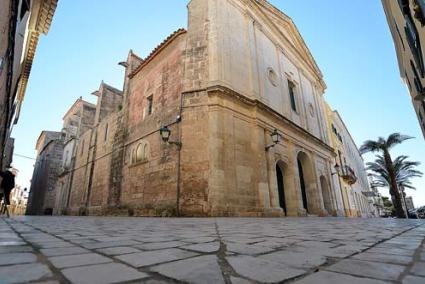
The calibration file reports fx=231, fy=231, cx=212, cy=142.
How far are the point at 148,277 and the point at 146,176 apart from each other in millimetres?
9622

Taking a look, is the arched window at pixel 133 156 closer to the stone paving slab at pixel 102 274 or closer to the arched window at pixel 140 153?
the arched window at pixel 140 153

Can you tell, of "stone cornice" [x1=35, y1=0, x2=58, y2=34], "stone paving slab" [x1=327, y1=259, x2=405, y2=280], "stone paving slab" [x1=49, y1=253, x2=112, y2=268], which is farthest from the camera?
"stone cornice" [x1=35, y1=0, x2=58, y2=34]

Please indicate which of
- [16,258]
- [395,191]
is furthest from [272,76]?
[16,258]

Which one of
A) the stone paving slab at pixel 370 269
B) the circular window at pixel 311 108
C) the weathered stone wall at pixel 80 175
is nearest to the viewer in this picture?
the stone paving slab at pixel 370 269

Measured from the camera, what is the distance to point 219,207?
306 inches

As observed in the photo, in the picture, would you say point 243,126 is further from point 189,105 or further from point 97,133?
point 97,133

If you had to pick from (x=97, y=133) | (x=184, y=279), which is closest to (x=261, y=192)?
(x=184, y=279)

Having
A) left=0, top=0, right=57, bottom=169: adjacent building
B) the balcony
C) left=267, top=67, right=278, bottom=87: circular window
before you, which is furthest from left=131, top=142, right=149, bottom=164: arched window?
the balcony

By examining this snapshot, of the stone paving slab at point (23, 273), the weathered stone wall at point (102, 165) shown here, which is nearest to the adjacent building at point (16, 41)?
the weathered stone wall at point (102, 165)

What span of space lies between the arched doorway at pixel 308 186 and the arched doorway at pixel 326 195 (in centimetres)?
181

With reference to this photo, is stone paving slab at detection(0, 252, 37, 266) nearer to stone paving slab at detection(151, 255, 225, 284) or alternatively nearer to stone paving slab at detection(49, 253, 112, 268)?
stone paving slab at detection(49, 253, 112, 268)

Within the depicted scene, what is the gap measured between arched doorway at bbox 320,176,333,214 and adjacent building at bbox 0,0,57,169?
1558 cm

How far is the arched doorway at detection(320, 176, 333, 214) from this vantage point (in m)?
14.3

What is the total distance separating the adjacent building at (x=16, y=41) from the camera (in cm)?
527
